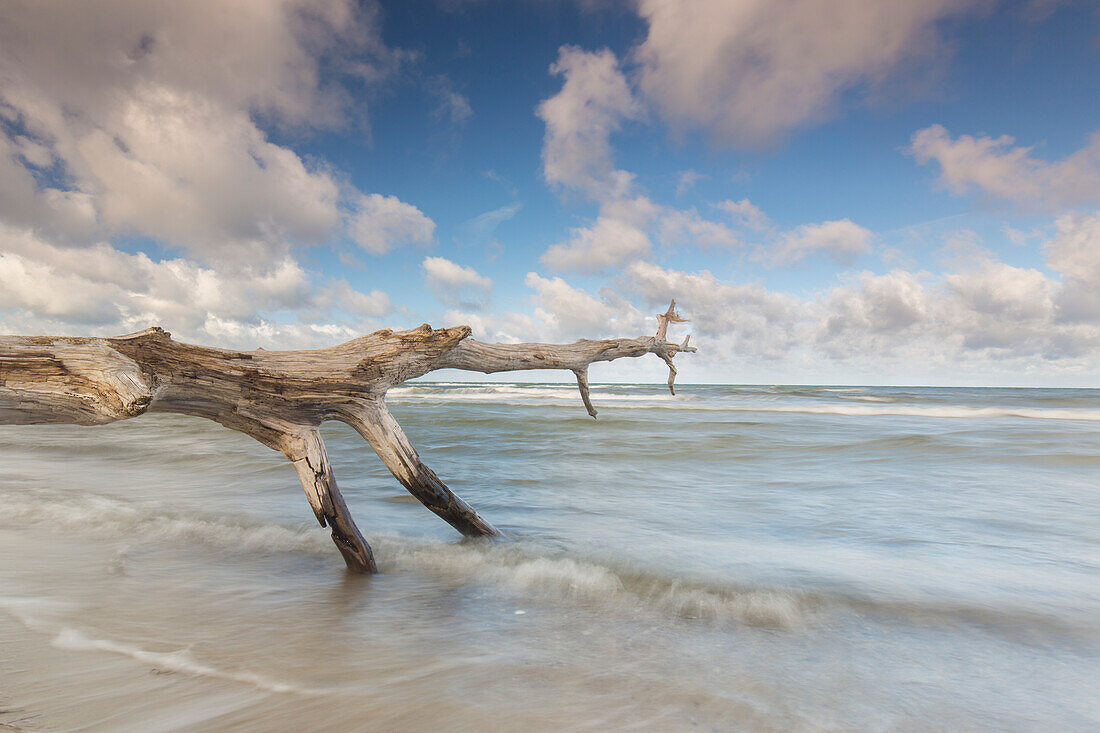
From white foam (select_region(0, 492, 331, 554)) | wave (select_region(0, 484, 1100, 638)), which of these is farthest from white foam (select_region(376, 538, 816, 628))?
white foam (select_region(0, 492, 331, 554))

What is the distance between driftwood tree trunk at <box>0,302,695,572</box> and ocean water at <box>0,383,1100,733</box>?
2.40ft

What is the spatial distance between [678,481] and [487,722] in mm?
6599

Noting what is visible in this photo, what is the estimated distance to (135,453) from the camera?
10.8 m

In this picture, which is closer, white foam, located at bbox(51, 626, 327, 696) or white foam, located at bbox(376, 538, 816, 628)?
white foam, located at bbox(51, 626, 327, 696)

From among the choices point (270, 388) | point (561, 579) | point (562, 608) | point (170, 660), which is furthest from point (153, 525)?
point (562, 608)

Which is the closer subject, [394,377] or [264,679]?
[264,679]

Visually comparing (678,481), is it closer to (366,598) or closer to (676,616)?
(676,616)

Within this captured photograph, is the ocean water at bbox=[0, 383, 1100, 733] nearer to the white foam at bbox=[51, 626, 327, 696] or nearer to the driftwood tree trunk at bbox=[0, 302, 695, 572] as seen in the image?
the white foam at bbox=[51, 626, 327, 696]

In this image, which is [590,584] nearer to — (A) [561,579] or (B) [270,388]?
(A) [561,579]

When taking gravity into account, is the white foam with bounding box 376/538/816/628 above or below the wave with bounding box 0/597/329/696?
below

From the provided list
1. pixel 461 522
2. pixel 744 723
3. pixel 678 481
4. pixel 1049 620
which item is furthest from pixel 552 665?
pixel 678 481

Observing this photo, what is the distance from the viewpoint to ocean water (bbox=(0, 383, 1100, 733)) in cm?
226

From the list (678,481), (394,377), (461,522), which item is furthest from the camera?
(678,481)

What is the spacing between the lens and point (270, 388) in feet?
11.5
